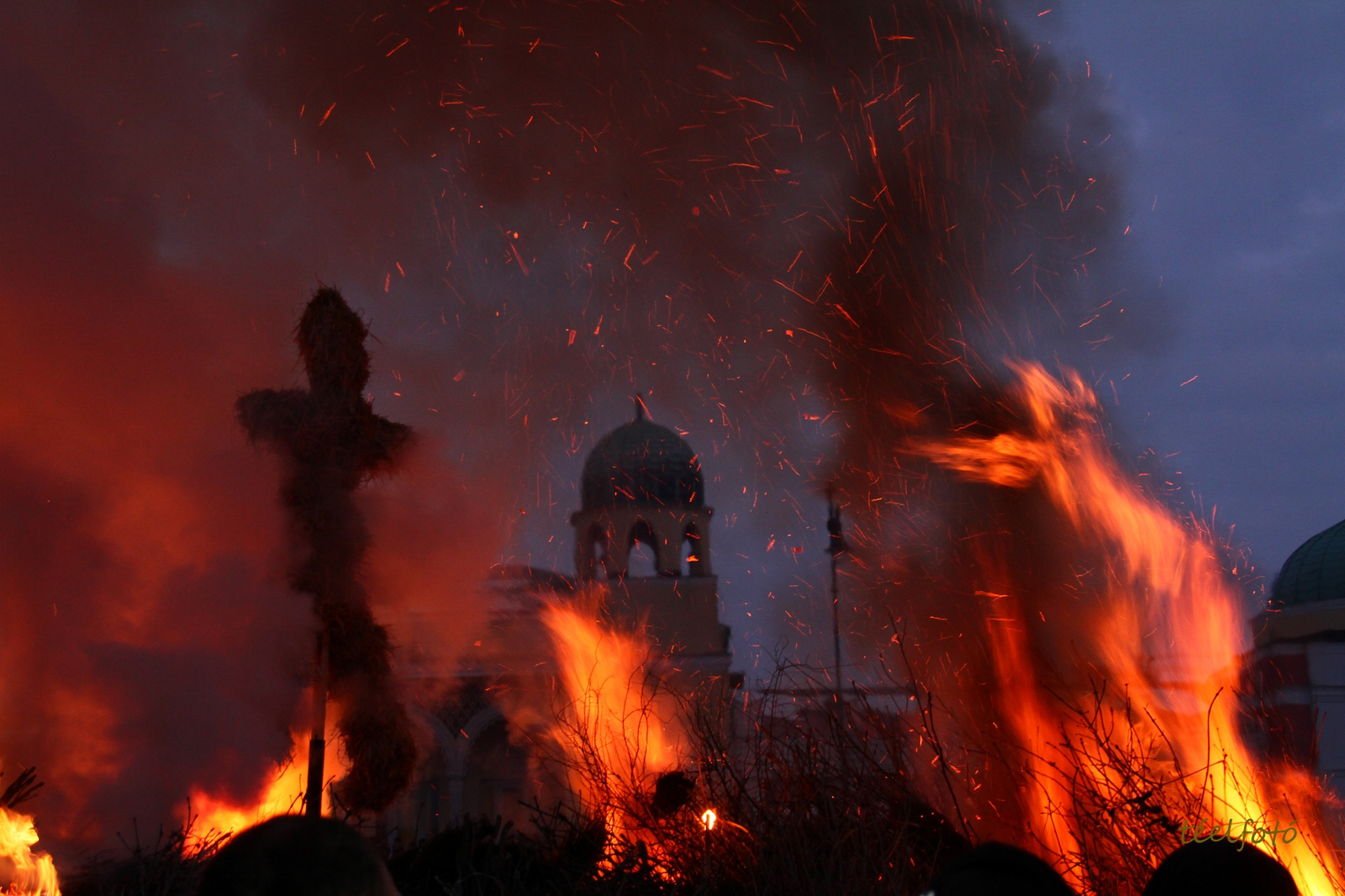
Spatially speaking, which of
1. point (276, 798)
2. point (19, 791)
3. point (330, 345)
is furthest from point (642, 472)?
point (19, 791)

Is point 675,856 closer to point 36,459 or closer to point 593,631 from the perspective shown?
point 36,459

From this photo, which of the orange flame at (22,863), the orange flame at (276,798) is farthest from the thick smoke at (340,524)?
the orange flame at (22,863)

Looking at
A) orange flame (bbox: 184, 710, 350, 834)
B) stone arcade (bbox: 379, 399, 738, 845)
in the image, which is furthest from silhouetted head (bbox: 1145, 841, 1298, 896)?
stone arcade (bbox: 379, 399, 738, 845)

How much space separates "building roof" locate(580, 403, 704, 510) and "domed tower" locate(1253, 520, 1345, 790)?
1045 centimetres

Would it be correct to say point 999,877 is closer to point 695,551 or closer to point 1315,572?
point 695,551

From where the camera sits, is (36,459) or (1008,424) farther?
(1008,424)

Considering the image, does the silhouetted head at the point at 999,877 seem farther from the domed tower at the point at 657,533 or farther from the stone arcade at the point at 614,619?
the domed tower at the point at 657,533

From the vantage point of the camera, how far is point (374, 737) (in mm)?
7109

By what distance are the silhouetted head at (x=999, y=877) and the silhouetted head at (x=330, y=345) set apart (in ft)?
20.2

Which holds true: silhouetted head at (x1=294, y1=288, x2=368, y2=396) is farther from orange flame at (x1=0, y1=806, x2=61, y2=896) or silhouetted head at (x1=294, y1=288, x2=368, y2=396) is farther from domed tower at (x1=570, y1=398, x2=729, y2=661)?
domed tower at (x1=570, y1=398, x2=729, y2=661)

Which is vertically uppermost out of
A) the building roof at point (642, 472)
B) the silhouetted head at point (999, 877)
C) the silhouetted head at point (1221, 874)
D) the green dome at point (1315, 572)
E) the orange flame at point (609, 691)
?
the building roof at point (642, 472)

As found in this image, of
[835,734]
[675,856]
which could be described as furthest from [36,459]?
[835,734]

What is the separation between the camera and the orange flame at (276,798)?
19.4ft

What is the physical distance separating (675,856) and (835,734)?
0.91 meters
